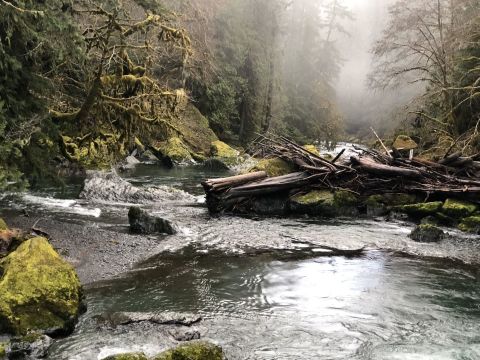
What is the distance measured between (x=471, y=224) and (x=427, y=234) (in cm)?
186

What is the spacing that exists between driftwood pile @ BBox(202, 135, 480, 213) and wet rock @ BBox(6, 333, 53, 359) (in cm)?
805

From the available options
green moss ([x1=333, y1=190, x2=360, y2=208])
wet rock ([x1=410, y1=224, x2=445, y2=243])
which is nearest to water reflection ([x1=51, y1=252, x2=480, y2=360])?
wet rock ([x1=410, y1=224, x2=445, y2=243])

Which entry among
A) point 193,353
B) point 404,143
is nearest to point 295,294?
point 193,353

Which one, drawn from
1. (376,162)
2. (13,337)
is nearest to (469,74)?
(376,162)

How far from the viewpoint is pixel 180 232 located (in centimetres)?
1049

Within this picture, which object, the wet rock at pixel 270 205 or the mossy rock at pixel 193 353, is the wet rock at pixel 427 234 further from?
the mossy rock at pixel 193 353

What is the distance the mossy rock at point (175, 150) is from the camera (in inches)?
1061

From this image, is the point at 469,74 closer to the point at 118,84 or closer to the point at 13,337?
the point at 118,84

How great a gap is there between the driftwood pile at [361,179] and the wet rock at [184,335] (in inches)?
294

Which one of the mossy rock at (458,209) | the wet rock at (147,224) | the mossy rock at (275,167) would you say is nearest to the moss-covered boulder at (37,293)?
the wet rock at (147,224)

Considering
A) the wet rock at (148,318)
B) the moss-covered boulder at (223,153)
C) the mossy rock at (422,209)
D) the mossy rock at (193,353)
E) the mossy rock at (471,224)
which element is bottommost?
the wet rock at (148,318)

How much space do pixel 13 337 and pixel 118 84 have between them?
8556 millimetres

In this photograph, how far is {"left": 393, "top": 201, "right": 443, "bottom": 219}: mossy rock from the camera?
12344 millimetres

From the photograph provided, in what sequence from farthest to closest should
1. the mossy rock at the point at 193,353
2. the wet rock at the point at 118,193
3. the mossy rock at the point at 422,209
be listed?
the wet rock at the point at 118,193
the mossy rock at the point at 422,209
the mossy rock at the point at 193,353
